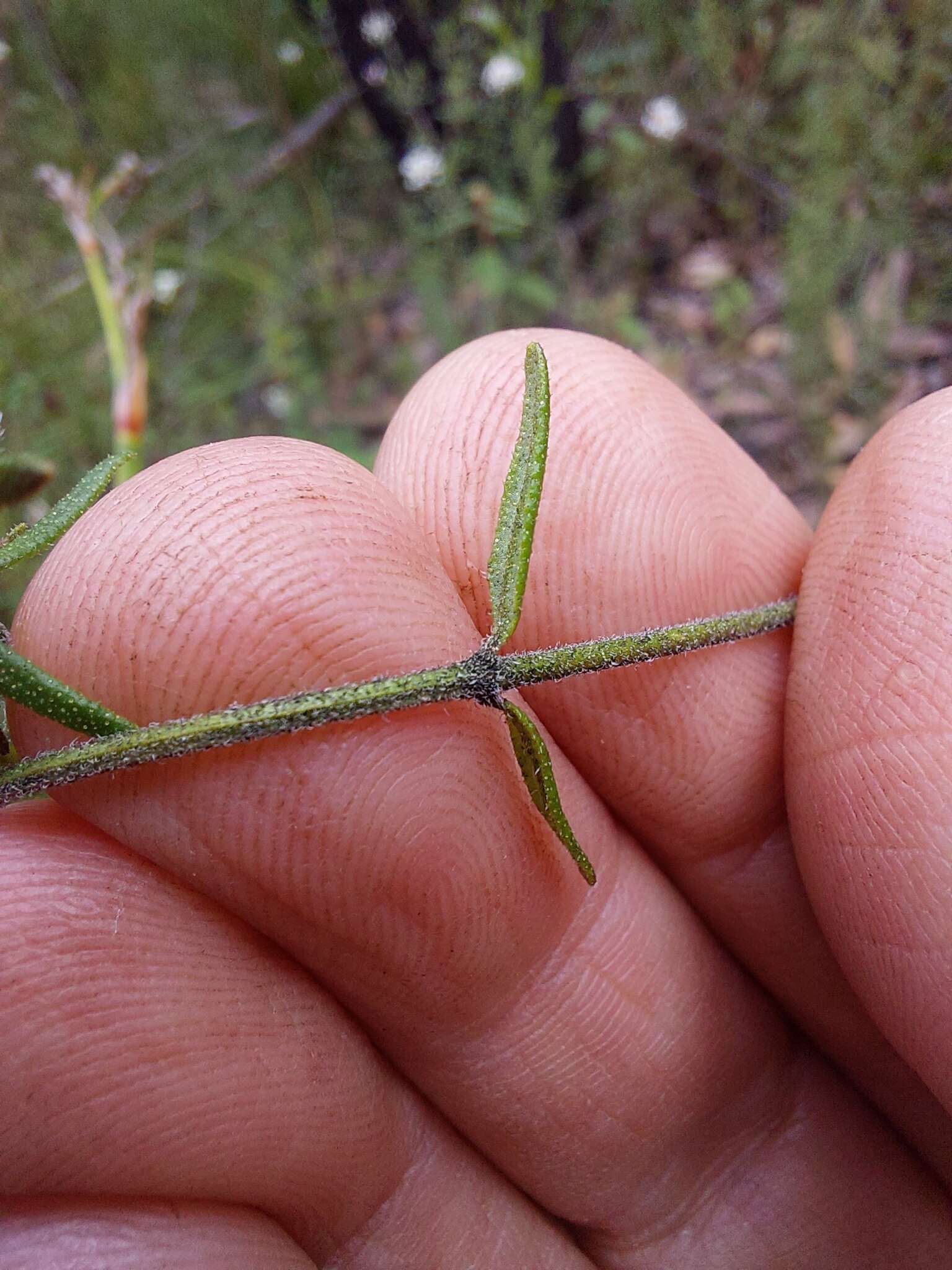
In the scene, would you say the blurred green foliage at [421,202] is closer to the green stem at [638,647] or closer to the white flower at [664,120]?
Result: the white flower at [664,120]

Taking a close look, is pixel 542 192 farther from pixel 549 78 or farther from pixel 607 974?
pixel 607 974

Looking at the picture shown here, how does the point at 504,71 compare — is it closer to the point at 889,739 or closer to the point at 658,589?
the point at 658,589

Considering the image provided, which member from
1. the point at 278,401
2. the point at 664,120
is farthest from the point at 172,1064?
the point at 664,120

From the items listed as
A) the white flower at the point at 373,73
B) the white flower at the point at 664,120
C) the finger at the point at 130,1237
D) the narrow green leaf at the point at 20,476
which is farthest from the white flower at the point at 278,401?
the finger at the point at 130,1237

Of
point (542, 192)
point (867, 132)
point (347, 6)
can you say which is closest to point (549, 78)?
point (542, 192)

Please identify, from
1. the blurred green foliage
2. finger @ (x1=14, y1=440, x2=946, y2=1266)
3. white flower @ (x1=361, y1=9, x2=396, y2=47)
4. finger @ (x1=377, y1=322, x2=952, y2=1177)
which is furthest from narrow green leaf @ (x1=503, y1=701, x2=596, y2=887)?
white flower @ (x1=361, y1=9, x2=396, y2=47)

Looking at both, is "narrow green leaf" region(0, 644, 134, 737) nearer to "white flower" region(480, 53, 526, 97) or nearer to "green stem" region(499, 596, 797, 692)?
"green stem" region(499, 596, 797, 692)
